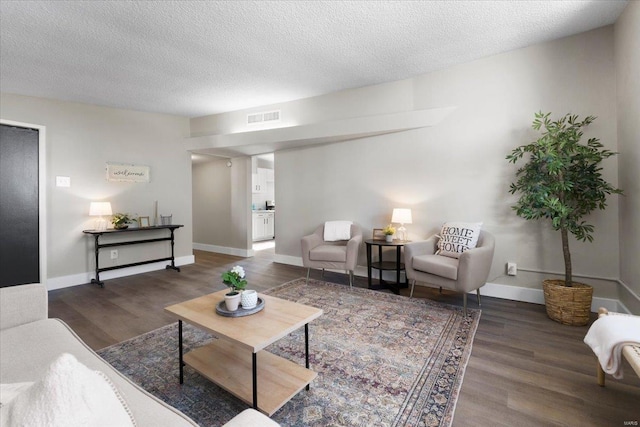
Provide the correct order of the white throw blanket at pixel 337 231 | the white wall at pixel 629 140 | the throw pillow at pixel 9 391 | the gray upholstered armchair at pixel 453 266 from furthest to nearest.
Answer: the white throw blanket at pixel 337 231, the gray upholstered armchair at pixel 453 266, the white wall at pixel 629 140, the throw pillow at pixel 9 391

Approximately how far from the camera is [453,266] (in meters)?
2.83

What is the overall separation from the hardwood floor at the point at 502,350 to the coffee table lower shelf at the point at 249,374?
882 mm

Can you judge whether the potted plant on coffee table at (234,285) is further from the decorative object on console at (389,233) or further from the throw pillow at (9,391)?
the decorative object on console at (389,233)

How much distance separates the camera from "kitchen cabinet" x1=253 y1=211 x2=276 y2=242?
309 inches

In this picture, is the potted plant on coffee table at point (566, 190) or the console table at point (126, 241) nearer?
the potted plant on coffee table at point (566, 190)

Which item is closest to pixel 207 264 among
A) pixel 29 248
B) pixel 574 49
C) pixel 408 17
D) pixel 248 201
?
pixel 248 201

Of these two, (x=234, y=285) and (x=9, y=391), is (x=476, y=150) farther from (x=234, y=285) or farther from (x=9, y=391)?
(x=9, y=391)

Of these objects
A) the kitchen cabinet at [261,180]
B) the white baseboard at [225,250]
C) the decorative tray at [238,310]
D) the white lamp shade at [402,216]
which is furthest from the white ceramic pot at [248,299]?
the kitchen cabinet at [261,180]

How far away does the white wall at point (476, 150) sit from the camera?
2.84 m

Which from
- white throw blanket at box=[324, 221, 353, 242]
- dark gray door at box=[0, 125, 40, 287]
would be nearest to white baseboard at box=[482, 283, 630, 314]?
white throw blanket at box=[324, 221, 353, 242]

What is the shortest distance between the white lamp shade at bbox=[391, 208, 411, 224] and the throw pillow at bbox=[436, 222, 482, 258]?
0.47 meters

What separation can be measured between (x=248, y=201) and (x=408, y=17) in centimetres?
431

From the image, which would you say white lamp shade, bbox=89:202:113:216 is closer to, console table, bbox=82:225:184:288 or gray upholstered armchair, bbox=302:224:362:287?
console table, bbox=82:225:184:288

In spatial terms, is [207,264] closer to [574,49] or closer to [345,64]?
[345,64]
